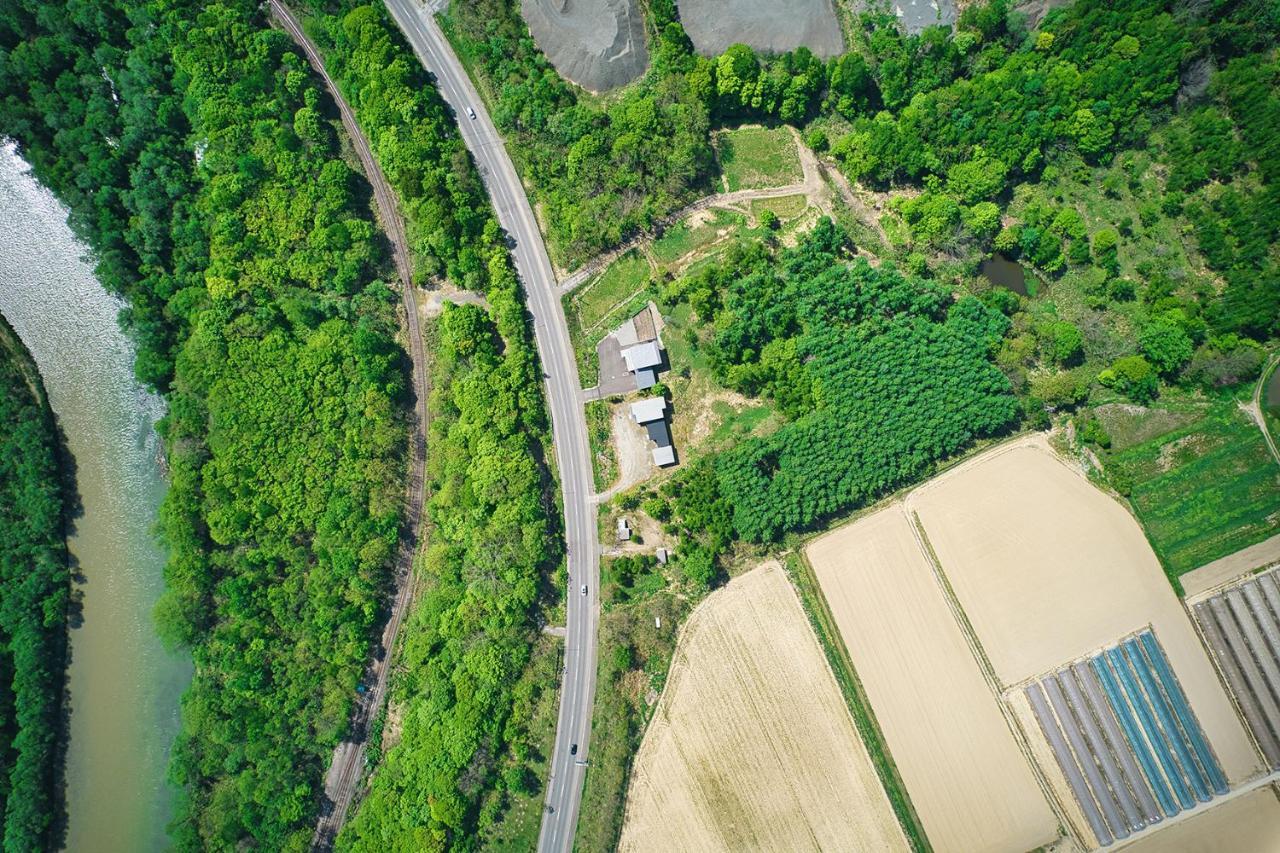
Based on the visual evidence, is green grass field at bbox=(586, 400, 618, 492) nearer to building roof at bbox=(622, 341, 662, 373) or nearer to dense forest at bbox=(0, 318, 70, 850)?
building roof at bbox=(622, 341, 662, 373)

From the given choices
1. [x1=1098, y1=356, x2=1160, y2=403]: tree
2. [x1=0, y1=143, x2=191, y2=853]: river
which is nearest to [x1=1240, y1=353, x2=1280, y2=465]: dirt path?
[x1=1098, y1=356, x2=1160, y2=403]: tree

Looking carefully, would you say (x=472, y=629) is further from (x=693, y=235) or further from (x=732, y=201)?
(x=732, y=201)

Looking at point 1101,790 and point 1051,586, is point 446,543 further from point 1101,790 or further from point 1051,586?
point 1101,790

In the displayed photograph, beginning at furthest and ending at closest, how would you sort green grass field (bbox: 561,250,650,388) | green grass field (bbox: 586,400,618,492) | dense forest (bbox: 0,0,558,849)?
green grass field (bbox: 561,250,650,388) < green grass field (bbox: 586,400,618,492) < dense forest (bbox: 0,0,558,849)

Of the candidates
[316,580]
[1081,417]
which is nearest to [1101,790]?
[1081,417]

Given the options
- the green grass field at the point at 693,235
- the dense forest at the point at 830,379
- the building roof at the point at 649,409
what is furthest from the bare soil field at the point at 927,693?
the green grass field at the point at 693,235

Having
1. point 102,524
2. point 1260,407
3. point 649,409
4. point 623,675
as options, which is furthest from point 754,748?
point 102,524

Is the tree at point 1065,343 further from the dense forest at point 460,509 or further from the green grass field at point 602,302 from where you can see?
the dense forest at point 460,509
